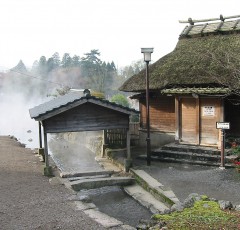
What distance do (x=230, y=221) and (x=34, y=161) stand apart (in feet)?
42.2

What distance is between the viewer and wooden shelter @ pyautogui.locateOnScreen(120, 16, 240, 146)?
1520 cm

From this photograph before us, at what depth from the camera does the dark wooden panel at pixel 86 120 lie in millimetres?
14055

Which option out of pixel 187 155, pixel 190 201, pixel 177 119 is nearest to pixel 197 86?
pixel 177 119

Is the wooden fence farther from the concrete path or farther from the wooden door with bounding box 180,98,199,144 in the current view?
the wooden door with bounding box 180,98,199,144

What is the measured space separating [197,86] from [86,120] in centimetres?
550

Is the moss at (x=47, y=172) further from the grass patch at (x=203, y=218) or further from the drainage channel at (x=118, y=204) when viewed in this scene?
the grass patch at (x=203, y=218)

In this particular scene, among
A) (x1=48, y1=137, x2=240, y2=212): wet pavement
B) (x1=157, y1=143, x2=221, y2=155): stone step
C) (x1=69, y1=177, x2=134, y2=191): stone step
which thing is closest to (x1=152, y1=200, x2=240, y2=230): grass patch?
(x1=48, y1=137, x2=240, y2=212): wet pavement

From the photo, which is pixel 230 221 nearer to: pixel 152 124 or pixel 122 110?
pixel 122 110

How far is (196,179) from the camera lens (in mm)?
12578

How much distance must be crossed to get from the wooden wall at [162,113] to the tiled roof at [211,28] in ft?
14.7

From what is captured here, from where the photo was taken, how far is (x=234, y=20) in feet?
62.6

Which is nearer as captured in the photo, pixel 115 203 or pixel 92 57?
pixel 115 203

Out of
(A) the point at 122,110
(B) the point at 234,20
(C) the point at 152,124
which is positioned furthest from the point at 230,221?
(B) the point at 234,20

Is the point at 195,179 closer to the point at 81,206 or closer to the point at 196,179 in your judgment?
the point at 196,179
